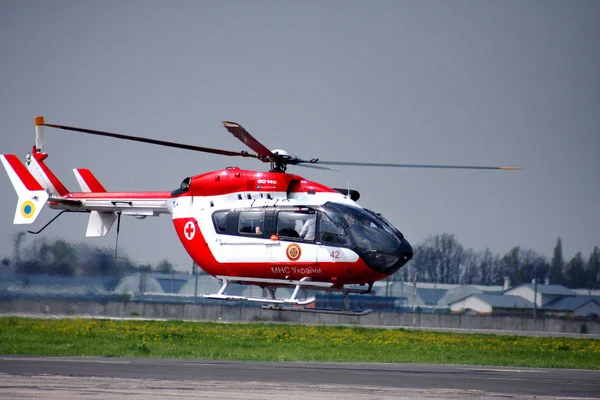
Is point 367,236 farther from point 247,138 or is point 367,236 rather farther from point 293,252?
point 247,138

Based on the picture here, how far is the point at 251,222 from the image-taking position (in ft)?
75.7

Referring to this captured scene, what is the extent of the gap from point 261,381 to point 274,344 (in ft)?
48.8

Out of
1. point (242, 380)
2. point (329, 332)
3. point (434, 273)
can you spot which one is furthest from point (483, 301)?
point (242, 380)

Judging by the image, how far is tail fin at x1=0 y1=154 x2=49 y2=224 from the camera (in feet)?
85.5

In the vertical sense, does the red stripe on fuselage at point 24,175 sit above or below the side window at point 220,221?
above

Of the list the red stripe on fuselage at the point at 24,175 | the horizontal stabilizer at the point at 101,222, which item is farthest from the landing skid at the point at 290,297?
the red stripe on fuselage at the point at 24,175

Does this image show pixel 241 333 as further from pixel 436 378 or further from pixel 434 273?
pixel 434 273

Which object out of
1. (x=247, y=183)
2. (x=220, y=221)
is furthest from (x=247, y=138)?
(x=220, y=221)

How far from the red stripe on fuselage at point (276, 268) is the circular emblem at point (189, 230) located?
0.11 ft

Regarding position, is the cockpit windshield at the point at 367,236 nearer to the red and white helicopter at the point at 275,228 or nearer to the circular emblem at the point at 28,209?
the red and white helicopter at the point at 275,228

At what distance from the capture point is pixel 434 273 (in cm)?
7425

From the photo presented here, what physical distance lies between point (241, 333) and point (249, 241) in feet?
50.3

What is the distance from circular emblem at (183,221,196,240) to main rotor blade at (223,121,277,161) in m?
2.62

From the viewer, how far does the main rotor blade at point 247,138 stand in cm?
2098
